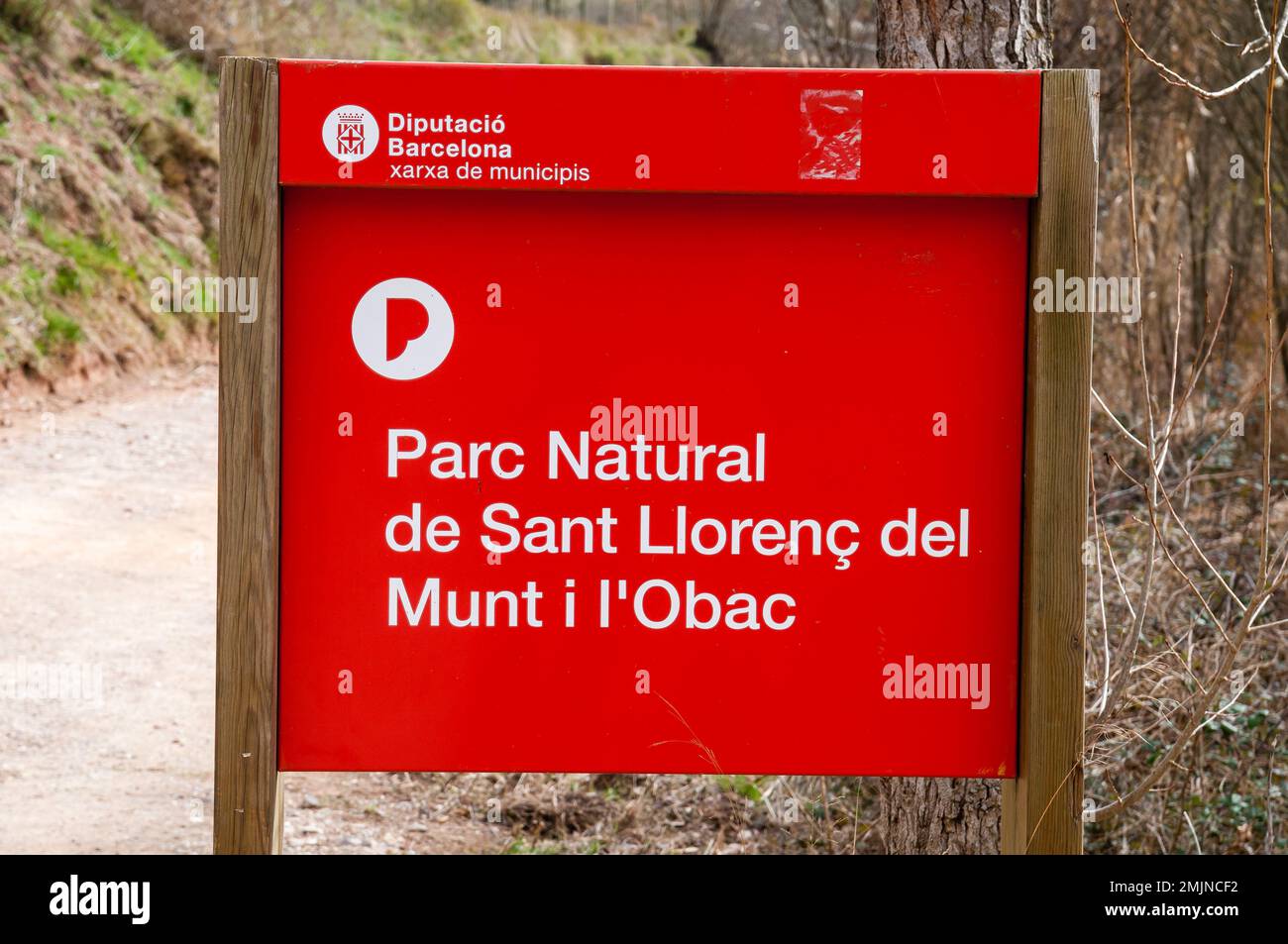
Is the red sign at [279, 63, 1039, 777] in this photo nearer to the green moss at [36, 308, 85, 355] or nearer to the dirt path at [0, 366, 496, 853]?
the dirt path at [0, 366, 496, 853]

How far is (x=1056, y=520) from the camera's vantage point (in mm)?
2516

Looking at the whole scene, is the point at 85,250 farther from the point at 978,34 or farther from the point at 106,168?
the point at 978,34

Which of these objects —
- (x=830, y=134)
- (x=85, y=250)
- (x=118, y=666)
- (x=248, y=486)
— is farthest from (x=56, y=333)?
(x=830, y=134)

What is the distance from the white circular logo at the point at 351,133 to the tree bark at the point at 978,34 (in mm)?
2071

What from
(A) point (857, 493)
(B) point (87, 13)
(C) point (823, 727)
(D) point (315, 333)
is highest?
(B) point (87, 13)

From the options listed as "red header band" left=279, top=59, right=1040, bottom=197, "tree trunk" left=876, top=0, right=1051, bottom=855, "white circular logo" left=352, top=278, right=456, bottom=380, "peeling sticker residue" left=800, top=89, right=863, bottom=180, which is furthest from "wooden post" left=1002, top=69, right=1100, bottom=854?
"tree trunk" left=876, top=0, right=1051, bottom=855

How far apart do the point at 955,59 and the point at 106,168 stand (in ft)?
41.6

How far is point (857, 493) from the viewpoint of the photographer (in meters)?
2.56

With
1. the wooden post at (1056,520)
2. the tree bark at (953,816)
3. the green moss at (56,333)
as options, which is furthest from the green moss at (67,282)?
the wooden post at (1056,520)

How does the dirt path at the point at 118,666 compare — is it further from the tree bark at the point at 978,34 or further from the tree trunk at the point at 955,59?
the tree bark at the point at 978,34

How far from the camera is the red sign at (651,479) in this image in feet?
8.30
